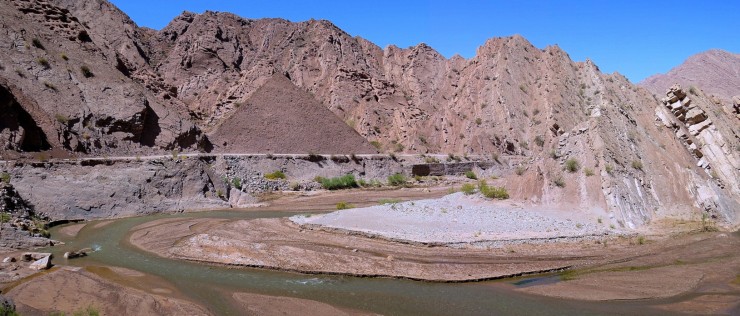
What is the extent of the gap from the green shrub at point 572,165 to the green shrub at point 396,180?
83.1ft

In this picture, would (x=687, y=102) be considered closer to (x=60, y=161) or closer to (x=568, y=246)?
(x=568, y=246)

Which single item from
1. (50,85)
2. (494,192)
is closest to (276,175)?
(50,85)

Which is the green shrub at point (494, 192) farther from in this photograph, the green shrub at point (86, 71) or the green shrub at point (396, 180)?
the green shrub at point (86, 71)

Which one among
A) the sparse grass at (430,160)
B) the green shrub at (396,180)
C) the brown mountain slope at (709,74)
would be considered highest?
the brown mountain slope at (709,74)

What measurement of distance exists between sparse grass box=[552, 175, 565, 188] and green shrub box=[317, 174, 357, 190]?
2332 cm

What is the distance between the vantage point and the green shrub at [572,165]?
23844mm

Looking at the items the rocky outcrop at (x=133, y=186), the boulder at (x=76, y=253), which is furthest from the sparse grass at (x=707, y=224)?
the rocky outcrop at (x=133, y=186)

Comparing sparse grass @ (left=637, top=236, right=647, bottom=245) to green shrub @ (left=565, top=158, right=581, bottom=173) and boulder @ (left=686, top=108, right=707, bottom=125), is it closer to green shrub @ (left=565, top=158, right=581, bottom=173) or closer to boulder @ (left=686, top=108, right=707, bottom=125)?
green shrub @ (left=565, top=158, right=581, bottom=173)

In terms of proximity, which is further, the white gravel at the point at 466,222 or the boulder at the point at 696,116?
the boulder at the point at 696,116

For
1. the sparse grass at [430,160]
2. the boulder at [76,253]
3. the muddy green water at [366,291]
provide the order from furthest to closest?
the sparse grass at [430,160] → the boulder at [76,253] → the muddy green water at [366,291]

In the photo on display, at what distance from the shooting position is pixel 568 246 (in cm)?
1856

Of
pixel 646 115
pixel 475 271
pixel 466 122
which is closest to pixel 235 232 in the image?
pixel 475 271

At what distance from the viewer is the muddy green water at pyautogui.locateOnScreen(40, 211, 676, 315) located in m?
12.6

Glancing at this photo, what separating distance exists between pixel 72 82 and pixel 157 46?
169 feet
